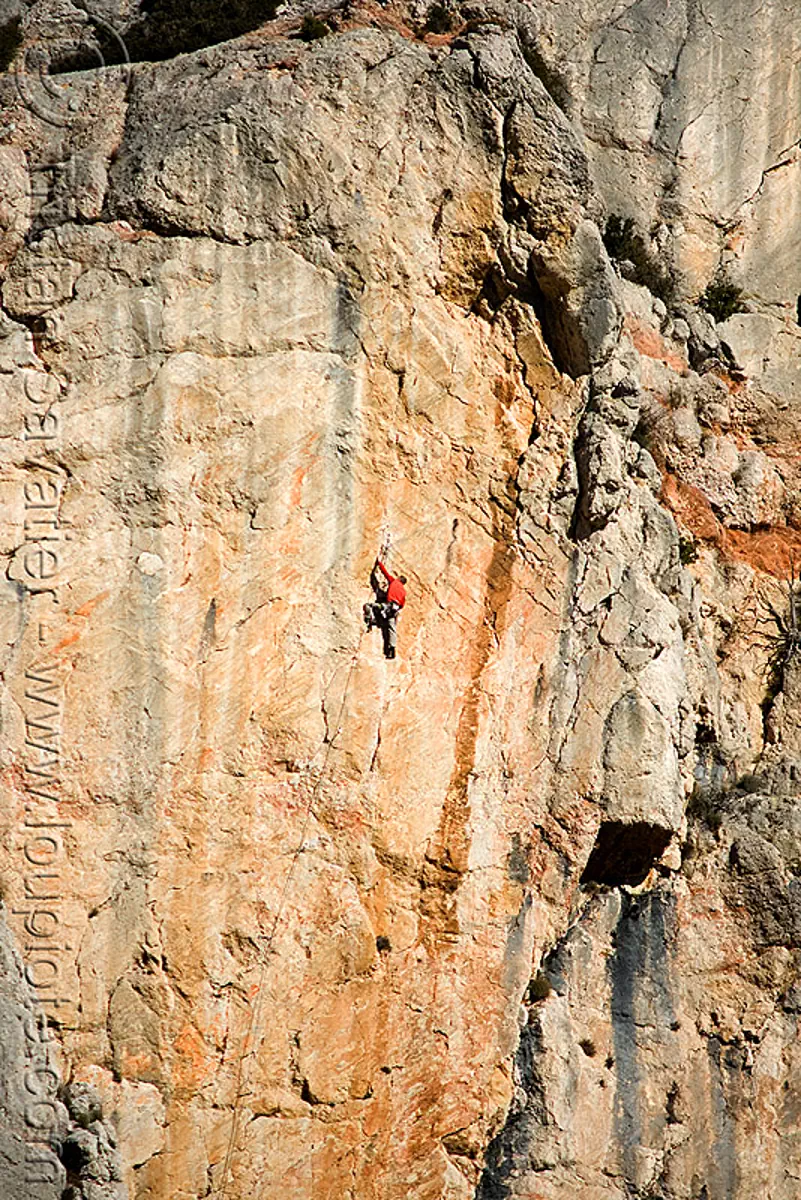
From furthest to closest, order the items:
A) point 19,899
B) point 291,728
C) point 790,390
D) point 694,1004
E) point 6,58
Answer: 1. point 790,390
2. point 6,58
3. point 694,1004
4. point 291,728
5. point 19,899

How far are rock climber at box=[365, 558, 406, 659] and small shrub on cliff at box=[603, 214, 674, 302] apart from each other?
671 centimetres

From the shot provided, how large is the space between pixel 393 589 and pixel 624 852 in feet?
13.1

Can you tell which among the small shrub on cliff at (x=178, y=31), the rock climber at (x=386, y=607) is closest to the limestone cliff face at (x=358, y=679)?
the rock climber at (x=386, y=607)

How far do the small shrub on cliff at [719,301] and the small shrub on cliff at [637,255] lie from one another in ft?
1.79

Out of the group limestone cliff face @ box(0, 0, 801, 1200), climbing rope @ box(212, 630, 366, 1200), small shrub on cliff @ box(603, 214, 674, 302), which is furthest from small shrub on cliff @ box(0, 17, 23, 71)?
climbing rope @ box(212, 630, 366, 1200)

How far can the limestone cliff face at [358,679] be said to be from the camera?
15461 millimetres

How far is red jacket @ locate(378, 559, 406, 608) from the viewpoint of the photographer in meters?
16.4

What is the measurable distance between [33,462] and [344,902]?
17.7 feet

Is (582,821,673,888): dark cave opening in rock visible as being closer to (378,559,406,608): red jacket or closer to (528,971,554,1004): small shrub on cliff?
(528,971,554,1004): small shrub on cliff

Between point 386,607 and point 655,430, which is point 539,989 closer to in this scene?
point 386,607

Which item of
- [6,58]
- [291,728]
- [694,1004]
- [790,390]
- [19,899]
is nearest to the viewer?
[19,899]

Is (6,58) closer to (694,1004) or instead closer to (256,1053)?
(256,1053)

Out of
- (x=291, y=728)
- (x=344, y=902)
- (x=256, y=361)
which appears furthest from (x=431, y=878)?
(x=256, y=361)

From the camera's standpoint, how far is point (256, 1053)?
1567cm
